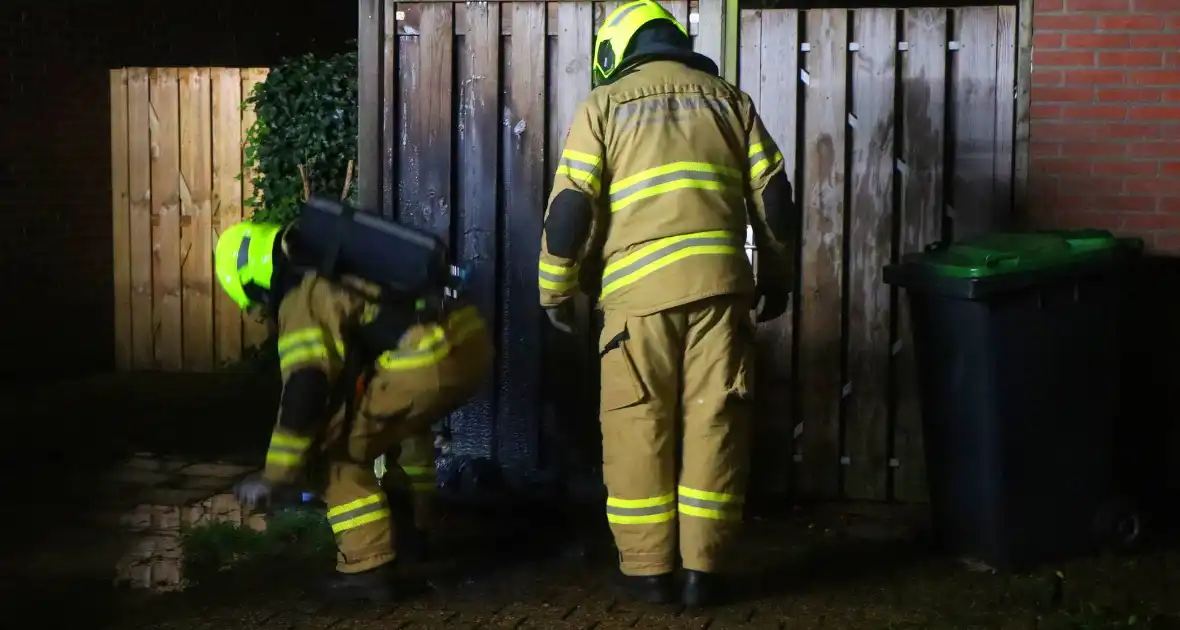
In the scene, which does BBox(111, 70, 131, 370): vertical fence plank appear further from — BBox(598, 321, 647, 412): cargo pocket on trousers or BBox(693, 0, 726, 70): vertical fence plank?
BBox(598, 321, 647, 412): cargo pocket on trousers

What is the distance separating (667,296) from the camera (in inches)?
179

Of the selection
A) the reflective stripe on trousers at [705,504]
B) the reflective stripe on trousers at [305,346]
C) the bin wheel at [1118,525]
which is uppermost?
the reflective stripe on trousers at [305,346]

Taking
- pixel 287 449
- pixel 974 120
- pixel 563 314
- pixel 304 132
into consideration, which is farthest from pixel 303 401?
pixel 304 132

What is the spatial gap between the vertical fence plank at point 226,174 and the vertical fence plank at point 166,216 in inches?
10.8

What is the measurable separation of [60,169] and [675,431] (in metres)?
6.29

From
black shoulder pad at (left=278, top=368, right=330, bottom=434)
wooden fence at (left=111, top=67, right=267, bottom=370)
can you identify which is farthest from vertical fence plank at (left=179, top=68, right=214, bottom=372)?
black shoulder pad at (left=278, top=368, right=330, bottom=434)

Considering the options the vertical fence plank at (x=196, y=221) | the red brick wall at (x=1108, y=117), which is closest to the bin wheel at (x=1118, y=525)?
the red brick wall at (x=1108, y=117)

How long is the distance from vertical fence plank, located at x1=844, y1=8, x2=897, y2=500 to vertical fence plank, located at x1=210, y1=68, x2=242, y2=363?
5003mm

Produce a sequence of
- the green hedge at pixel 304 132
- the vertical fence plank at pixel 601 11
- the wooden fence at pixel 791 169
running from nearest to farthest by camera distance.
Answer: the wooden fence at pixel 791 169 < the vertical fence plank at pixel 601 11 < the green hedge at pixel 304 132

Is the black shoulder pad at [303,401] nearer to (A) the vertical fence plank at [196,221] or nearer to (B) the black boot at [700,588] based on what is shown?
(B) the black boot at [700,588]

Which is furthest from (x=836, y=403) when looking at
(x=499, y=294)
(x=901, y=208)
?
(x=499, y=294)

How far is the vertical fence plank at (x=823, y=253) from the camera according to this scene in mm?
5758

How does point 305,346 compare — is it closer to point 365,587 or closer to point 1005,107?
point 365,587

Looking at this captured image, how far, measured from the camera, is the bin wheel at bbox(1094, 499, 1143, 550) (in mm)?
5141
